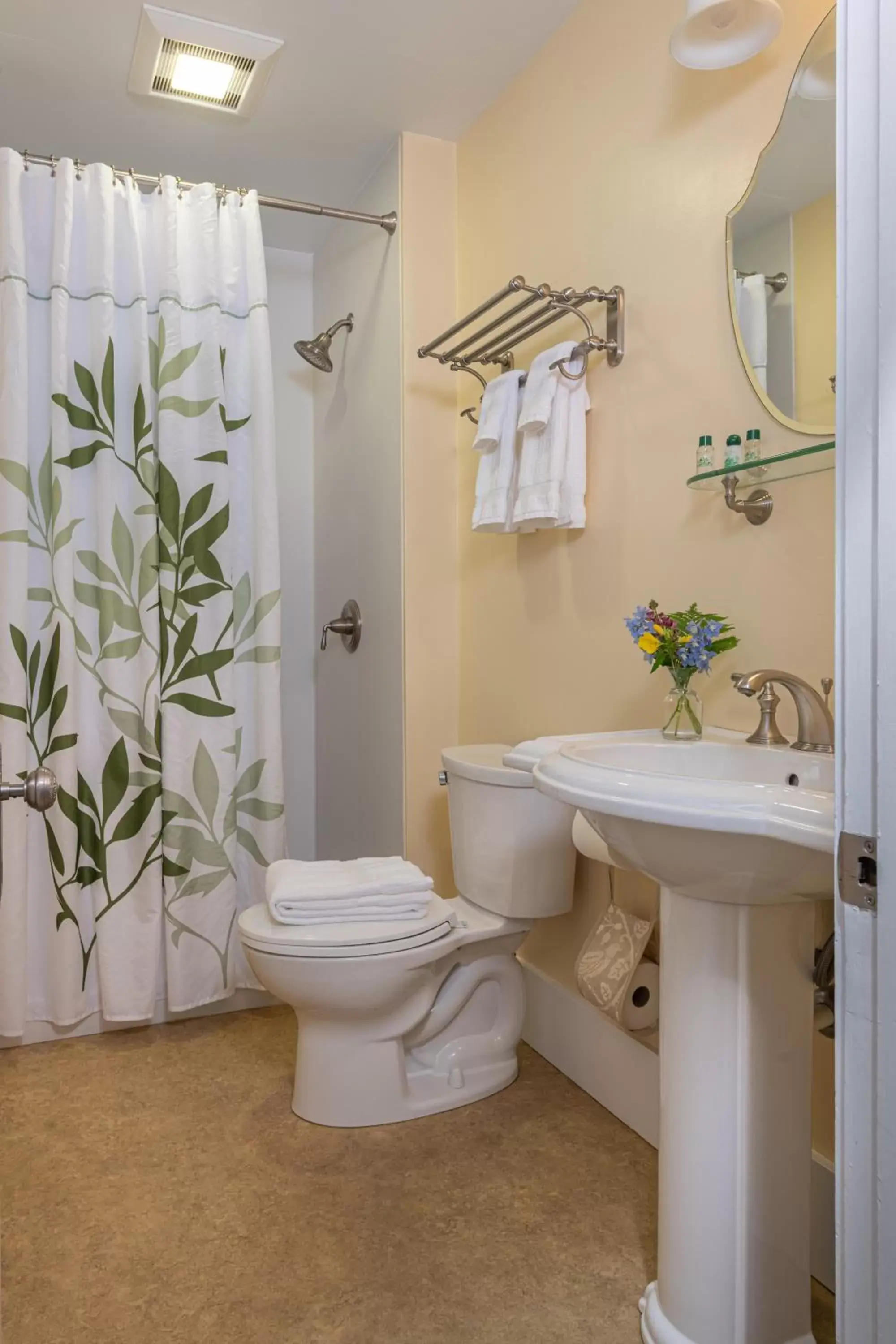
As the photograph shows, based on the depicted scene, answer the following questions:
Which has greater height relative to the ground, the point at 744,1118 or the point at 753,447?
the point at 753,447

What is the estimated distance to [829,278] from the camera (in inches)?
55.7

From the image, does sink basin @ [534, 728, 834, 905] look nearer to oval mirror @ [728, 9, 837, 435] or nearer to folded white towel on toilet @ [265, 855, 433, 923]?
oval mirror @ [728, 9, 837, 435]

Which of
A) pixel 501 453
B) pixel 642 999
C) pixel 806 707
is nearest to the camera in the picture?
pixel 806 707

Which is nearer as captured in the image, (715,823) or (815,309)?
(715,823)

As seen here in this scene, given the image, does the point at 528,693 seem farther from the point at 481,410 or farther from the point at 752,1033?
the point at 752,1033

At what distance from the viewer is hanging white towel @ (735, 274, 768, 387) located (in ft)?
5.18

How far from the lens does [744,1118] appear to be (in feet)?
4.02

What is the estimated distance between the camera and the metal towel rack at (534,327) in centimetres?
197

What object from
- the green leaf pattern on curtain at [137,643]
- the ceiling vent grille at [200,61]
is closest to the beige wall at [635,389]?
the ceiling vent grille at [200,61]

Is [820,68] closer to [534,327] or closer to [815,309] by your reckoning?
[815,309]

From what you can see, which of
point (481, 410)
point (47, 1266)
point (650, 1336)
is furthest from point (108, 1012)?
point (481, 410)

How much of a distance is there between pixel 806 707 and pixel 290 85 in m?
2.03

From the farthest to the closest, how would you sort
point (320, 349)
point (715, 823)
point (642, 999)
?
1. point (320, 349)
2. point (642, 999)
3. point (715, 823)

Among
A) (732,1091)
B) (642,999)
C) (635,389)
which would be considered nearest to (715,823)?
(732,1091)
